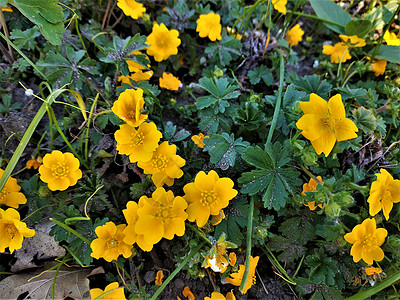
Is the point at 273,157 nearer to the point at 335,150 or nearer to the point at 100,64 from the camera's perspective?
the point at 335,150

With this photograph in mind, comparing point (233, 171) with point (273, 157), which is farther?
point (233, 171)

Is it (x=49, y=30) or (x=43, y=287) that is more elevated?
(x=49, y=30)

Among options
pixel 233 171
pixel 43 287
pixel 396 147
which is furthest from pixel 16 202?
pixel 396 147

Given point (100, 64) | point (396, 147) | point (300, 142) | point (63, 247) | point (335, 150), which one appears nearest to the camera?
point (300, 142)

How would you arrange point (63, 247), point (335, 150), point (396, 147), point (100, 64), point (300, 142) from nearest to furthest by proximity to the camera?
point (300, 142) → point (335, 150) → point (63, 247) → point (396, 147) → point (100, 64)

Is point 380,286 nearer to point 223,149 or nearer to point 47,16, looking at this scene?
point 223,149

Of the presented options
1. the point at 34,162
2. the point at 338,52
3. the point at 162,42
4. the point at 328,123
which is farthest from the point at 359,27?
the point at 34,162

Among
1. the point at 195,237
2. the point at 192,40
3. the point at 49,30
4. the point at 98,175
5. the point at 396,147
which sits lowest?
the point at 195,237
